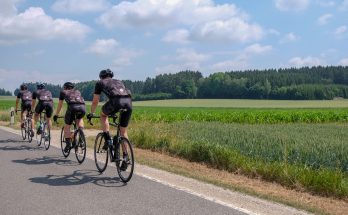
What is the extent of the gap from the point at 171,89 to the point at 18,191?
106704 millimetres

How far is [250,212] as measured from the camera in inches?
227

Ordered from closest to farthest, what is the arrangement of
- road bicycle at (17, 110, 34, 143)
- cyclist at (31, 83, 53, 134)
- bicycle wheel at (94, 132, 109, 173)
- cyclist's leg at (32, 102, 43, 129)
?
bicycle wheel at (94, 132, 109, 173) → cyclist at (31, 83, 53, 134) → cyclist's leg at (32, 102, 43, 129) → road bicycle at (17, 110, 34, 143)

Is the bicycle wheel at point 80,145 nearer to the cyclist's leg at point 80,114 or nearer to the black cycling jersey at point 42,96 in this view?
the cyclist's leg at point 80,114

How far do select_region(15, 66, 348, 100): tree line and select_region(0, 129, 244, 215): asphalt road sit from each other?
272 ft

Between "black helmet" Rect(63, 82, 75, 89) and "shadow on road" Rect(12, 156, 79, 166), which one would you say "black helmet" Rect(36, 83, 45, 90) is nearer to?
"black helmet" Rect(63, 82, 75, 89)

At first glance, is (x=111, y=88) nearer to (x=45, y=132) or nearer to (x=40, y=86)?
(x=45, y=132)

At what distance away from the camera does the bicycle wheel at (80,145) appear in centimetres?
1014

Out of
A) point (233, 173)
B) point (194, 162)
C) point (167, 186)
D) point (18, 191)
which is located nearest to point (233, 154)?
point (233, 173)

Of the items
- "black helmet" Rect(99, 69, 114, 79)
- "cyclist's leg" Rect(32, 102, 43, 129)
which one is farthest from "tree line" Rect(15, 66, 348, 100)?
"black helmet" Rect(99, 69, 114, 79)

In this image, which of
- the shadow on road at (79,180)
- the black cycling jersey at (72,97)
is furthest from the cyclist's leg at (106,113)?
the black cycling jersey at (72,97)

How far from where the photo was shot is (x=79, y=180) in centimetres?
804

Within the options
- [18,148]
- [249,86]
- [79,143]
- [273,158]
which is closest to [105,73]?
[79,143]

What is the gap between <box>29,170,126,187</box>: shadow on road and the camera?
7751 mm

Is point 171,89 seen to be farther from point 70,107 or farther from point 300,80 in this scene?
point 70,107
